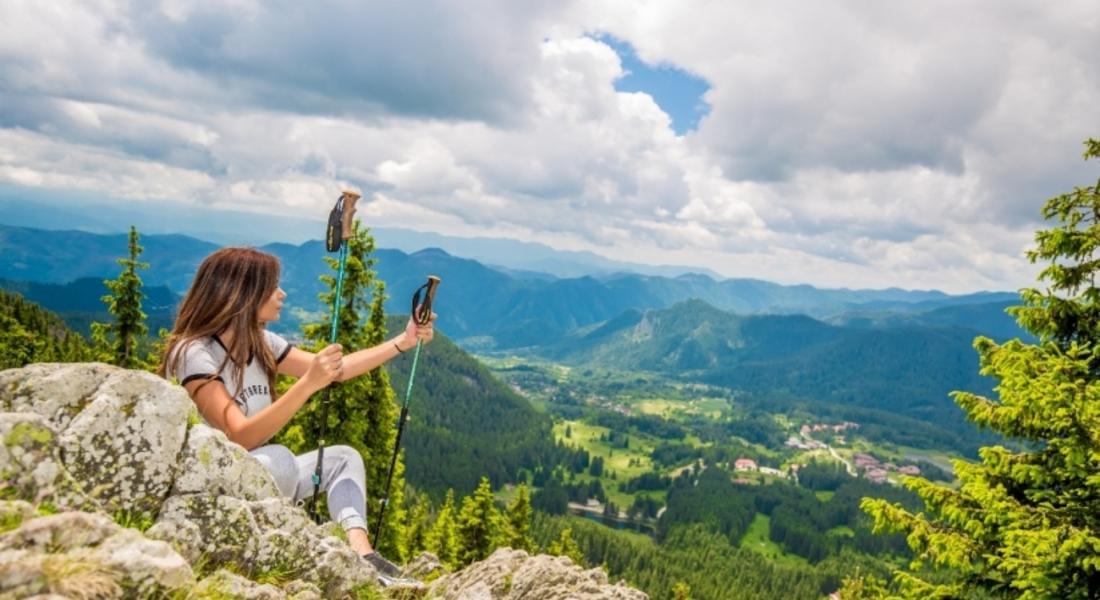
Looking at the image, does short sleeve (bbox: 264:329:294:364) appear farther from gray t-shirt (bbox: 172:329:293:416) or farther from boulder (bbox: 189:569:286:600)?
boulder (bbox: 189:569:286:600)

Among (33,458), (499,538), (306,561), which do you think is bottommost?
(499,538)

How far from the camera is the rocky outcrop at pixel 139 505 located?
399 cm

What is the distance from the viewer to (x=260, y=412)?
21.0 ft

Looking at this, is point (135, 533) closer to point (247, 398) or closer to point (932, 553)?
point (247, 398)

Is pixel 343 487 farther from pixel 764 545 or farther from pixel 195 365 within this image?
pixel 764 545

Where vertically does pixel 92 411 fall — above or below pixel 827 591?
above

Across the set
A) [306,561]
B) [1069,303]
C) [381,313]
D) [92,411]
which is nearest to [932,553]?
[1069,303]

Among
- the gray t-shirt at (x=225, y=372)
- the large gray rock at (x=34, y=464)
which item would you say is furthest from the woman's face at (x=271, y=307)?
the large gray rock at (x=34, y=464)

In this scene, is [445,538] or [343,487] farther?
[445,538]

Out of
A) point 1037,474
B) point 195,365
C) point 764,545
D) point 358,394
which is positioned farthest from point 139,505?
point 764,545

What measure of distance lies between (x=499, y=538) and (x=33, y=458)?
3187 centimetres

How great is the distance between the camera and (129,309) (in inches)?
1169

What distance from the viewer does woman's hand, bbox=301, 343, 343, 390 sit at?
6.34 metres

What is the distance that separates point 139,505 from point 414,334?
3695 millimetres
